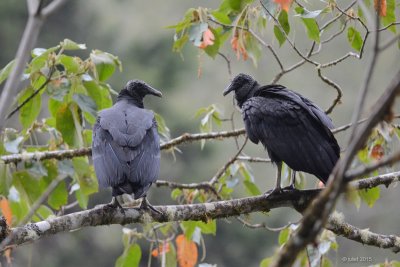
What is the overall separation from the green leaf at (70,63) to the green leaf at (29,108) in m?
0.26

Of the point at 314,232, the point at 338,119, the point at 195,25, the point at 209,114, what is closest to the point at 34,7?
the point at 314,232

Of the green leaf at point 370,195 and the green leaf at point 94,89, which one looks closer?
the green leaf at point 94,89

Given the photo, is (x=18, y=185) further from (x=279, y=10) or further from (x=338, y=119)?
(x=338, y=119)

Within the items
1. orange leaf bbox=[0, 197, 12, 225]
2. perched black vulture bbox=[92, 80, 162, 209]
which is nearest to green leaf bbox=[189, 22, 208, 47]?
perched black vulture bbox=[92, 80, 162, 209]

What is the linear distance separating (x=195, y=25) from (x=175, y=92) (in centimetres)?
1660

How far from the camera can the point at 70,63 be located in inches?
160

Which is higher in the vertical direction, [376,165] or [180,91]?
[376,165]

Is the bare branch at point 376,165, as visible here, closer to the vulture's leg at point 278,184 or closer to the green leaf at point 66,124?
the vulture's leg at point 278,184

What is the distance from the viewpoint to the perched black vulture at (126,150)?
3818 mm

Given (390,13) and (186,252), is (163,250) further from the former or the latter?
(390,13)

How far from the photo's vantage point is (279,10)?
4.26 meters

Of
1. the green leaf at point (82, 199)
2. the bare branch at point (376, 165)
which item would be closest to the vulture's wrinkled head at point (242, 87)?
the green leaf at point (82, 199)

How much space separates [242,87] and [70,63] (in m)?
1.56

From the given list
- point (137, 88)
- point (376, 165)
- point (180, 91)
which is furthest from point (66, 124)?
point (180, 91)
